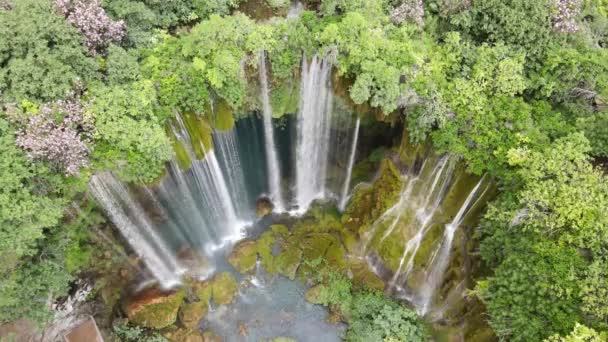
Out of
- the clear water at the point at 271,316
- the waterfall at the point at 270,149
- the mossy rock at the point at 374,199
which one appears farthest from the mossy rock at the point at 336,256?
the waterfall at the point at 270,149

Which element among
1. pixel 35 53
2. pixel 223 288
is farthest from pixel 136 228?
pixel 35 53

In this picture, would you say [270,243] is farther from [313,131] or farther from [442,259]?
[442,259]

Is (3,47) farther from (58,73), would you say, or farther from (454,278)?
(454,278)

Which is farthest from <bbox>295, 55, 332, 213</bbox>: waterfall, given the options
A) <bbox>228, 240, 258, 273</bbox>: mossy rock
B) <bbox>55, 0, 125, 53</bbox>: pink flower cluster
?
<bbox>55, 0, 125, 53</bbox>: pink flower cluster

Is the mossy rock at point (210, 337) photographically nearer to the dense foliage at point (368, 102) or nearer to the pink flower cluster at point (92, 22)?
the dense foliage at point (368, 102)

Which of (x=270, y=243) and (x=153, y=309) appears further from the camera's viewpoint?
(x=270, y=243)
